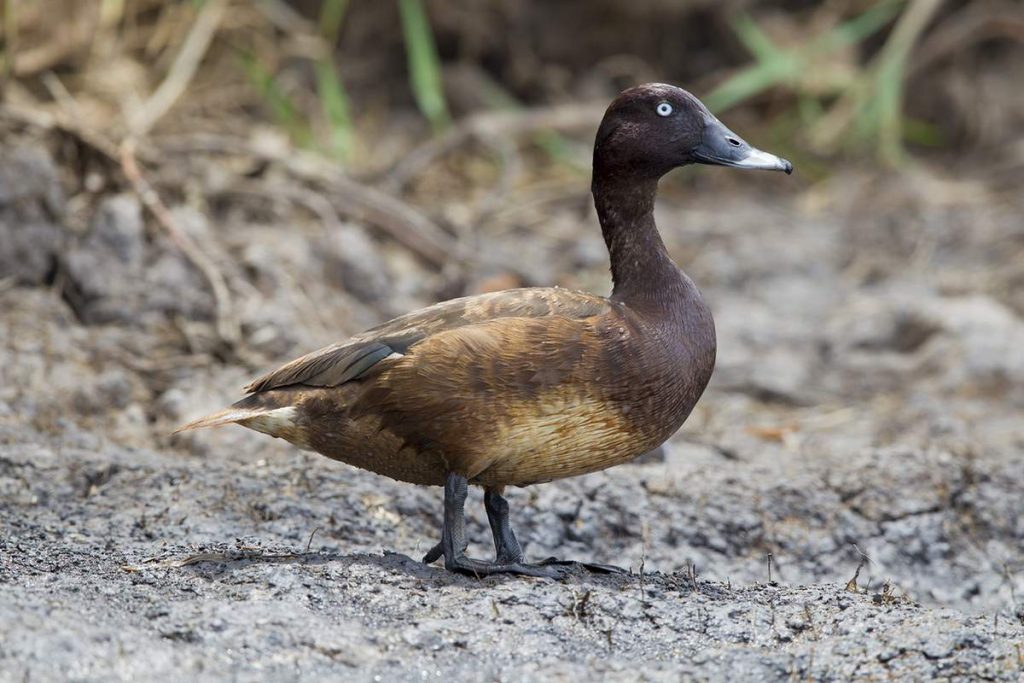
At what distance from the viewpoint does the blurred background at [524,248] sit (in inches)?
196

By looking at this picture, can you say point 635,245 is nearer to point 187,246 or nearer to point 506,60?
point 187,246

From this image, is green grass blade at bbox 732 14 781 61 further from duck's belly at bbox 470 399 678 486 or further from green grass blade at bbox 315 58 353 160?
duck's belly at bbox 470 399 678 486

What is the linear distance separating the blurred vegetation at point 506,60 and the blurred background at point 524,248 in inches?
1.0

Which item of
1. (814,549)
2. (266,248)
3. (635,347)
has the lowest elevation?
(814,549)

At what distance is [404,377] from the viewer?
3.99 m

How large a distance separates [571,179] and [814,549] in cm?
484

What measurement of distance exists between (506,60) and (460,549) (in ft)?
22.3

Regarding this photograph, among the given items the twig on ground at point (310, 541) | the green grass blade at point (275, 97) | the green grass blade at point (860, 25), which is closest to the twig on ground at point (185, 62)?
the green grass blade at point (275, 97)

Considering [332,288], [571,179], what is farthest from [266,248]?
[571,179]

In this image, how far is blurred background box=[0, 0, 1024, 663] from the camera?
16.3 ft

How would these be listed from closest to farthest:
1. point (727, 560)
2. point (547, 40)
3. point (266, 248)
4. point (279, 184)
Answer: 1. point (727, 560)
2. point (266, 248)
3. point (279, 184)
4. point (547, 40)

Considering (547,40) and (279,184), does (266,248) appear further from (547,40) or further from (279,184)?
(547,40)

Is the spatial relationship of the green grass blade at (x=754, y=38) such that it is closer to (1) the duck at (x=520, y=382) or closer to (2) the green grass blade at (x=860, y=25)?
(2) the green grass blade at (x=860, y=25)

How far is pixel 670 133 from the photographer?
4.39 meters
